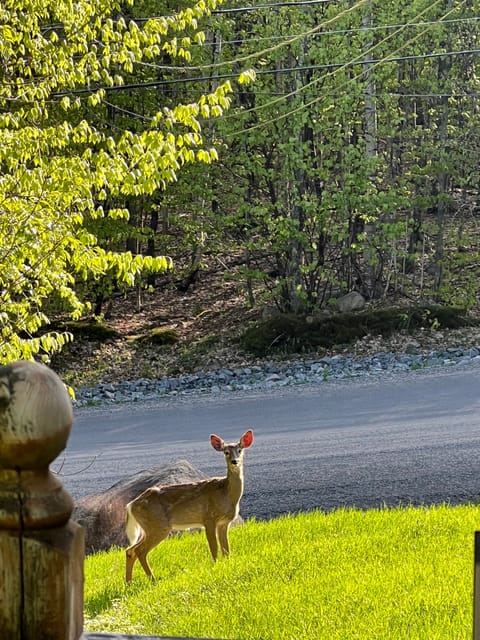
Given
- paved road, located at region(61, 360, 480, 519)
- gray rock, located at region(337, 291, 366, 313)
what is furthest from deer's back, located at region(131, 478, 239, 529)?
gray rock, located at region(337, 291, 366, 313)

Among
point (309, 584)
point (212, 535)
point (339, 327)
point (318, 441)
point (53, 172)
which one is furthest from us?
point (339, 327)

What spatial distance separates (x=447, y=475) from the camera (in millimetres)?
7828

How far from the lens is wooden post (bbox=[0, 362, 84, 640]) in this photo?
1.09m

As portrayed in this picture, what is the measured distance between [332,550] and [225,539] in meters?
0.74

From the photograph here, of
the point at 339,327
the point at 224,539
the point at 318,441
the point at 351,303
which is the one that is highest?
the point at 224,539

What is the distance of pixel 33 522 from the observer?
1109 mm

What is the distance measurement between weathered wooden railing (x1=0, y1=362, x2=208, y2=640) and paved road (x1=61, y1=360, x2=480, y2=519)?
6.15 meters

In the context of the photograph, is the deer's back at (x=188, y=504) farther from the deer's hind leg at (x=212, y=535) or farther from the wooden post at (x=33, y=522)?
the wooden post at (x=33, y=522)

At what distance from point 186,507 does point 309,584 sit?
877 mm

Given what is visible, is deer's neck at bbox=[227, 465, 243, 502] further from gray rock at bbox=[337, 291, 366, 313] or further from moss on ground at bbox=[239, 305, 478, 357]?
gray rock at bbox=[337, 291, 366, 313]

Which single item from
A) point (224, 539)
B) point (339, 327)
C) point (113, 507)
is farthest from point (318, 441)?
point (339, 327)

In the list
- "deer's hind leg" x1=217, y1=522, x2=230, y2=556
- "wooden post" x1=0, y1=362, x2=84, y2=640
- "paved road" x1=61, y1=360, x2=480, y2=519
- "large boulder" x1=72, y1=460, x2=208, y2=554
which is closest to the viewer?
"wooden post" x1=0, y1=362, x2=84, y2=640

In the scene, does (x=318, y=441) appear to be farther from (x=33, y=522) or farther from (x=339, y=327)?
(x=33, y=522)

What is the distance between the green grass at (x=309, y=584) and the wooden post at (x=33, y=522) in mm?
3034
